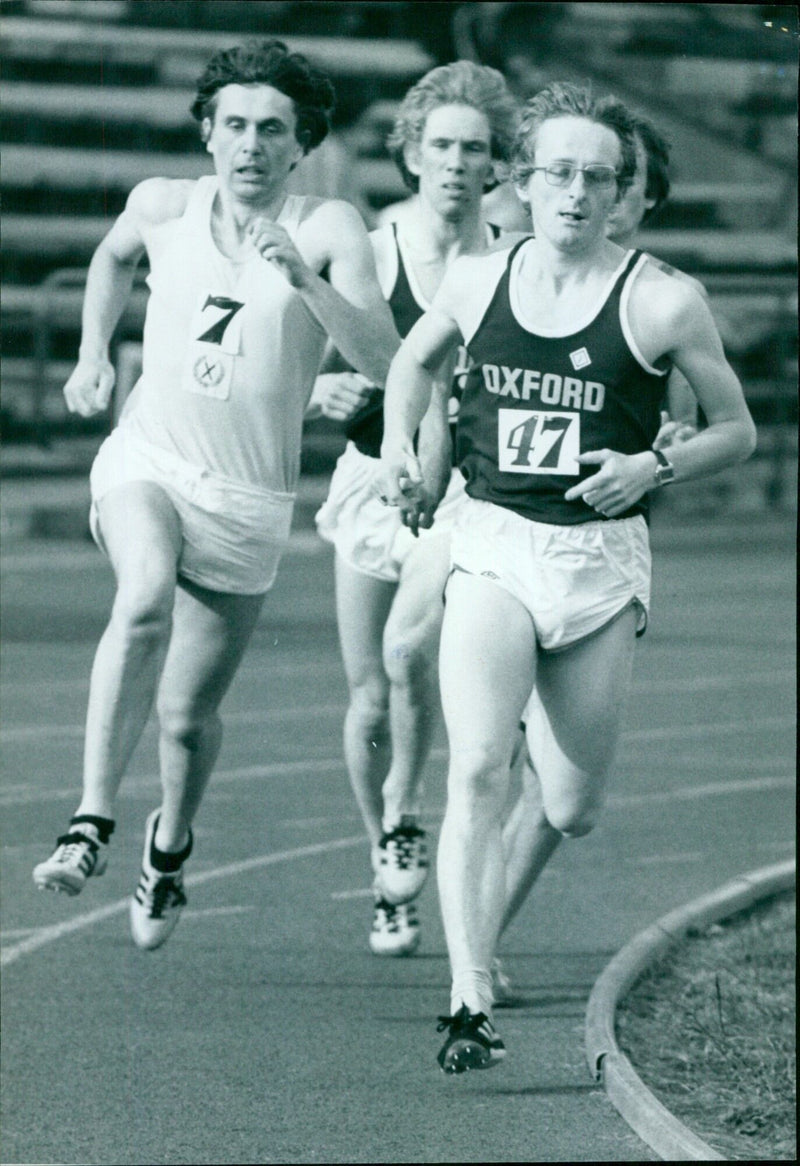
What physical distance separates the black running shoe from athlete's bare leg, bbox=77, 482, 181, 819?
112 cm

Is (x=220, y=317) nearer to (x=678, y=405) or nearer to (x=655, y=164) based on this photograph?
(x=655, y=164)

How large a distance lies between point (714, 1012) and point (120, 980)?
1.89m

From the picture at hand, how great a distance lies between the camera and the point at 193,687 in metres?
→ 6.73

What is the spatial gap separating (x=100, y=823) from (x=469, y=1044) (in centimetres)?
115

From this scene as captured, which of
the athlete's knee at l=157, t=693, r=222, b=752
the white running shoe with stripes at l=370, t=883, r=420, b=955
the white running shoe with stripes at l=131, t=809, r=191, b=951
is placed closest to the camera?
the athlete's knee at l=157, t=693, r=222, b=752

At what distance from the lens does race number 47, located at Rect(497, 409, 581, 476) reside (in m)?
5.82

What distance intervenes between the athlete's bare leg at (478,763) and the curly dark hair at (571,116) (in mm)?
985

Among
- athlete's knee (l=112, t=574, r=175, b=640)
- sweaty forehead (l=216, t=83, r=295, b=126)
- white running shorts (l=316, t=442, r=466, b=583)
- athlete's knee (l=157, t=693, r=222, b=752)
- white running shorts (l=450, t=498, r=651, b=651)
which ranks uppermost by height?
sweaty forehead (l=216, t=83, r=295, b=126)

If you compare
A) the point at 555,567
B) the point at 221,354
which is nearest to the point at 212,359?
the point at 221,354

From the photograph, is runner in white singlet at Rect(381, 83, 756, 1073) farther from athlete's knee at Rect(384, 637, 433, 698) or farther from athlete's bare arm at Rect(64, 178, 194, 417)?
athlete's knee at Rect(384, 637, 433, 698)

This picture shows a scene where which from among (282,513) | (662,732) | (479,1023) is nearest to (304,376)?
(282,513)

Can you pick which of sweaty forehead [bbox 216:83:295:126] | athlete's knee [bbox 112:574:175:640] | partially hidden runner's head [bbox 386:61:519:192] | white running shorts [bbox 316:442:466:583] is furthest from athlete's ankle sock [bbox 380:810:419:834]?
sweaty forehead [bbox 216:83:295:126]

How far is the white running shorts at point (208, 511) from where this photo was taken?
6.37 m

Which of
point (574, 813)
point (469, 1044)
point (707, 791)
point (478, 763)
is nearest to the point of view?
point (469, 1044)
